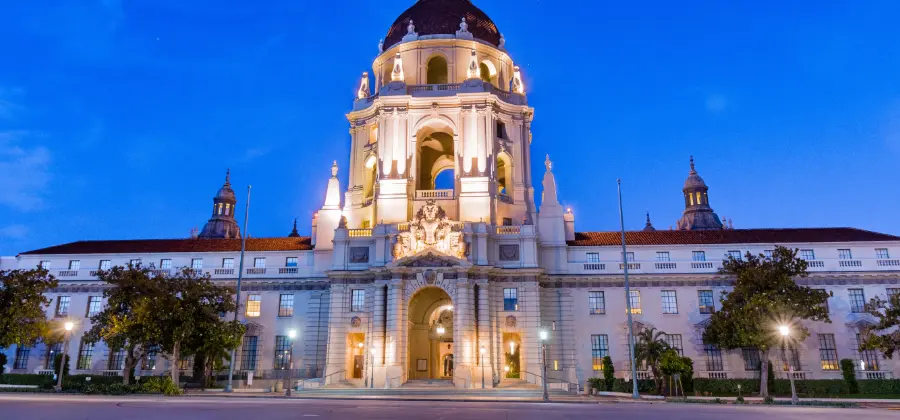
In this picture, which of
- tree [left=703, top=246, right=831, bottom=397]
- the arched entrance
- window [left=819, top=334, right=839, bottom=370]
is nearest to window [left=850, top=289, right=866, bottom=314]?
window [left=819, top=334, right=839, bottom=370]

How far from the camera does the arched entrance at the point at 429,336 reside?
55.5 m

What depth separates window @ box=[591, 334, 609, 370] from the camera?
178 feet

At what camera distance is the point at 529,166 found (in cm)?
6338

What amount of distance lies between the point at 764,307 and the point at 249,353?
44192 mm

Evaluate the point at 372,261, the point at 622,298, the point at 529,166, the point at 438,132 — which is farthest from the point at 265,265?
the point at 622,298

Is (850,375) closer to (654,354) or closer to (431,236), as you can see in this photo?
(654,354)

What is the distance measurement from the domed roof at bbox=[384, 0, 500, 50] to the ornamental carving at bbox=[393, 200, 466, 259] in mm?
23413

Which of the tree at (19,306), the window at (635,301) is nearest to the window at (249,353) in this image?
the tree at (19,306)

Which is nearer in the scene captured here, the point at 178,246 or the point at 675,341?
the point at 675,341

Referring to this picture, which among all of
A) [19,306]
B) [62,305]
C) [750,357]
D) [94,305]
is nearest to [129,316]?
[19,306]

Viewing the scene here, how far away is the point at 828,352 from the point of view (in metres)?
52.2

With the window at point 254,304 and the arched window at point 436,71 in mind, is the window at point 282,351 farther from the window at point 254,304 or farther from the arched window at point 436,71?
the arched window at point 436,71

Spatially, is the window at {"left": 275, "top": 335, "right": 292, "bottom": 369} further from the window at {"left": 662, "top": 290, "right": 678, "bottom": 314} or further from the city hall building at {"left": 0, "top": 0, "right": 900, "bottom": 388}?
the window at {"left": 662, "top": 290, "right": 678, "bottom": 314}

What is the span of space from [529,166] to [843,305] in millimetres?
30692
